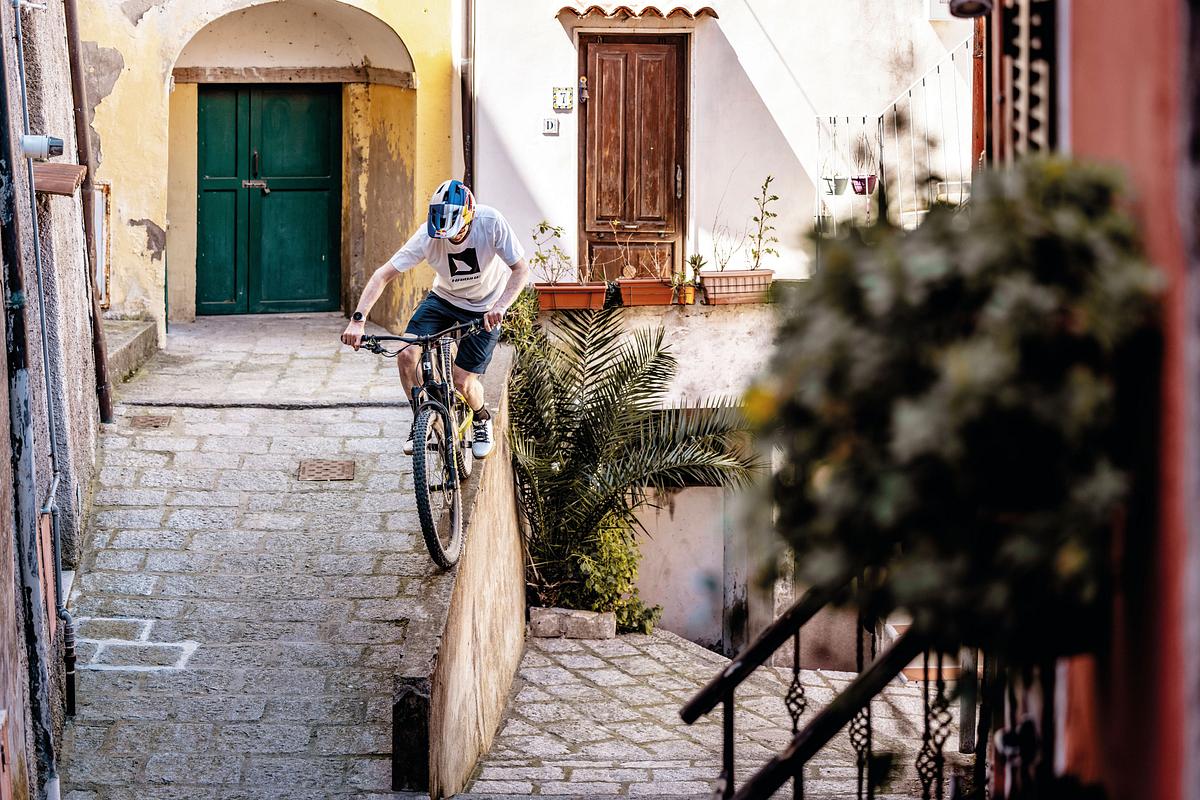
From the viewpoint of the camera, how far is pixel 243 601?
8117 mm

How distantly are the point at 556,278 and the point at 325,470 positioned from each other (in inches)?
174

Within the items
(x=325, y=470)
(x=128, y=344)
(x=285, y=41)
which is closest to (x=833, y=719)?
(x=325, y=470)

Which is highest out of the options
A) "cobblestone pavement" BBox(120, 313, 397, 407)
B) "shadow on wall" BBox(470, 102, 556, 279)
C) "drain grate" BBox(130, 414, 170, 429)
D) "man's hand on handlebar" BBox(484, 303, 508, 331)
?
"shadow on wall" BBox(470, 102, 556, 279)

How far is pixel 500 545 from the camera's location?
10320 mm

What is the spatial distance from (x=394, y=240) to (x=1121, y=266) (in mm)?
11747

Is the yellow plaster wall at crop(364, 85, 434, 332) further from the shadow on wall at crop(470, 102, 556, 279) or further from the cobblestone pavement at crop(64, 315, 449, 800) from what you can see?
the cobblestone pavement at crop(64, 315, 449, 800)

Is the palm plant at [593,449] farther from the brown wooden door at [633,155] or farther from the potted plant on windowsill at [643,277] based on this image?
the brown wooden door at [633,155]

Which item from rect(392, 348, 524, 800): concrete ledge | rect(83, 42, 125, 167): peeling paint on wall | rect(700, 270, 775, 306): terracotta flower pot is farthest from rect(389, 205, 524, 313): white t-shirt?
rect(83, 42, 125, 167): peeling paint on wall

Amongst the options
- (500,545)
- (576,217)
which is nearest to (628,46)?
(576,217)

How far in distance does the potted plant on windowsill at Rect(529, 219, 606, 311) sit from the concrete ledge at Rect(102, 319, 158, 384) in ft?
10.5

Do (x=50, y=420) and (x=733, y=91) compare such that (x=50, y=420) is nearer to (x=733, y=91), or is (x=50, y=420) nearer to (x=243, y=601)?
(x=243, y=601)

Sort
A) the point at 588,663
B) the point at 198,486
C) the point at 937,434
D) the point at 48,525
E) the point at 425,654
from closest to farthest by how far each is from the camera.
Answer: the point at 937,434 < the point at 425,654 < the point at 48,525 < the point at 198,486 < the point at 588,663

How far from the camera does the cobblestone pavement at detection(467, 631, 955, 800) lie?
778 cm

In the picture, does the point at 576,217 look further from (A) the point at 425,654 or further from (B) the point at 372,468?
(A) the point at 425,654
